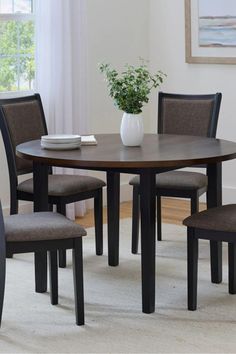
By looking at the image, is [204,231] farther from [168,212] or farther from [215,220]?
[168,212]

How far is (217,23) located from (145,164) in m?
2.74

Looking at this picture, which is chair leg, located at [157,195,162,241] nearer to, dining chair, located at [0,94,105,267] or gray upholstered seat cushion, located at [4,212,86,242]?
dining chair, located at [0,94,105,267]

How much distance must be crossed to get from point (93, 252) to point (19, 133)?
2.80 ft

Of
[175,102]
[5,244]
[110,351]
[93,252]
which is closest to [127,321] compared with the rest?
[110,351]

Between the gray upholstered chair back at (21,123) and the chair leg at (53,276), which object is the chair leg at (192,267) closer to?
the chair leg at (53,276)

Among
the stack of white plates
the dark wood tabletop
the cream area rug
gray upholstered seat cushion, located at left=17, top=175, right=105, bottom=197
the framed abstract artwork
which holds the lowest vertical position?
the cream area rug

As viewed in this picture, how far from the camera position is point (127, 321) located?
3826 millimetres

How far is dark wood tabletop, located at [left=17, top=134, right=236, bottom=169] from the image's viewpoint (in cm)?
383

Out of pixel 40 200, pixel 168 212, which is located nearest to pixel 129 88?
pixel 40 200

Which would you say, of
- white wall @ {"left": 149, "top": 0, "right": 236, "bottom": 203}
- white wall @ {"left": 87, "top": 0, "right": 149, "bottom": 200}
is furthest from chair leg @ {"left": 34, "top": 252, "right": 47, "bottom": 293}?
white wall @ {"left": 149, "top": 0, "right": 236, "bottom": 203}

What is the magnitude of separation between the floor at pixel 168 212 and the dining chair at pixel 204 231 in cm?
188

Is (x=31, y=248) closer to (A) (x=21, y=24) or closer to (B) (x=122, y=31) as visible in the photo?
(A) (x=21, y=24)

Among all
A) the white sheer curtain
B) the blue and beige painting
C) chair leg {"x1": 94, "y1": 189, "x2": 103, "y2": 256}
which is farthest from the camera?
the blue and beige painting

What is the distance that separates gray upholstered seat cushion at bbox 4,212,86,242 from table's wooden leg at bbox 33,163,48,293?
43cm
